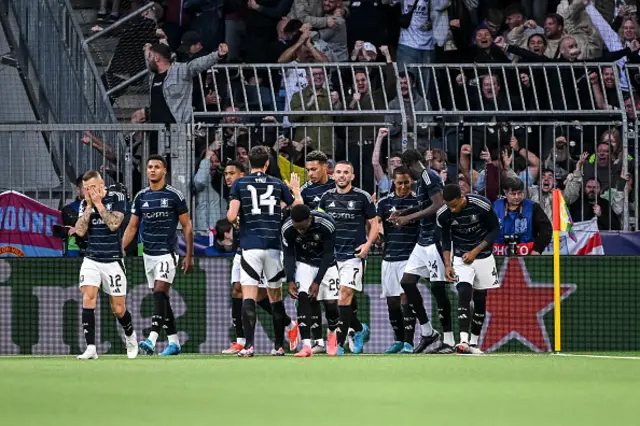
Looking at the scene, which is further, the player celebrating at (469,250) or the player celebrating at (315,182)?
the player celebrating at (315,182)

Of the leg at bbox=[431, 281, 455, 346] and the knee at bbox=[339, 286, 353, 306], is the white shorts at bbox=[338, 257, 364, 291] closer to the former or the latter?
the knee at bbox=[339, 286, 353, 306]

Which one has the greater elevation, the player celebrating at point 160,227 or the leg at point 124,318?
the player celebrating at point 160,227

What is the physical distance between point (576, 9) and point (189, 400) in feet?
50.6

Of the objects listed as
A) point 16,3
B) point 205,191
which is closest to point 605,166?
point 205,191

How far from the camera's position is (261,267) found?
16594 mm

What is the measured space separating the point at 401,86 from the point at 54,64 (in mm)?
5384

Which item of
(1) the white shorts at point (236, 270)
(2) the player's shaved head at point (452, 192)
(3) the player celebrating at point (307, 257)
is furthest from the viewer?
(1) the white shorts at point (236, 270)

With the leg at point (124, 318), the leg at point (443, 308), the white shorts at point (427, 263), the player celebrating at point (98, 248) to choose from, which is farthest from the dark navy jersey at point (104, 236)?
the leg at point (443, 308)

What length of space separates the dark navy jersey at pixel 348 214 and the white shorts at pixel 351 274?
64 mm

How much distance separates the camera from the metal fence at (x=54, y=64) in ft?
72.4

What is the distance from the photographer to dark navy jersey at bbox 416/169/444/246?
17594mm

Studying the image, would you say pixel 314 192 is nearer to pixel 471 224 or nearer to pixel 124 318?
pixel 471 224

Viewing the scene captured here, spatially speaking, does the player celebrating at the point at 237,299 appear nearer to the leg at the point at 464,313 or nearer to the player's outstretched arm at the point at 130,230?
the player's outstretched arm at the point at 130,230

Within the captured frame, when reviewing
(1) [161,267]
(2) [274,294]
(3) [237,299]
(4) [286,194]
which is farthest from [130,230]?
(4) [286,194]
